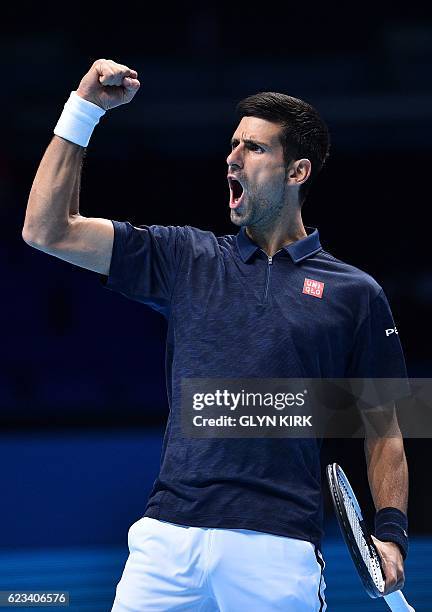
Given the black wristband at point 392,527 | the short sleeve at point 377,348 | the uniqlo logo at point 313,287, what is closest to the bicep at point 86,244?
the uniqlo logo at point 313,287

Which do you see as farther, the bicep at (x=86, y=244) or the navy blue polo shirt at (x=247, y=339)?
the bicep at (x=86, y=244)

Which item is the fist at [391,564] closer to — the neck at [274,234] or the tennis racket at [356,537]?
the tennis racket at [356,537]

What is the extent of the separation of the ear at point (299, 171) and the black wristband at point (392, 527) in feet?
3.00

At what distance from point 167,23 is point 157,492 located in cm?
737

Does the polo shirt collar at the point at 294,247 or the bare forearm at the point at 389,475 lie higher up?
the polo shirt collar at the point at 294,247

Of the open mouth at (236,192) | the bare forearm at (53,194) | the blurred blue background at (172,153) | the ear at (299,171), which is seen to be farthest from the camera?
the blurred blue background at (172,153)

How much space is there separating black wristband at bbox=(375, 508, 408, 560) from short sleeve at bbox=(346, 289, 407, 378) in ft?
1.15

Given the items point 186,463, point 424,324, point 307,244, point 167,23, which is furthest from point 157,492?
point 167,23

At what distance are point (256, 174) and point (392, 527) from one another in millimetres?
976

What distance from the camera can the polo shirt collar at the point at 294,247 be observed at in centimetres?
297

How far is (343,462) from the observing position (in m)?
6.72

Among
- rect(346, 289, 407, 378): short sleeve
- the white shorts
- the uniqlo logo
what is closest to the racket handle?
the white shorts

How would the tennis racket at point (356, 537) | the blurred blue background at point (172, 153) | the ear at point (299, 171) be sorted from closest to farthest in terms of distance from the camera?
the tennis racket at point (356, 537)
the ear at point (299, 171)
the blurred blue background at point (172, 153)

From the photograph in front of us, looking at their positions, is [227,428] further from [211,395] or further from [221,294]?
[221,294]
